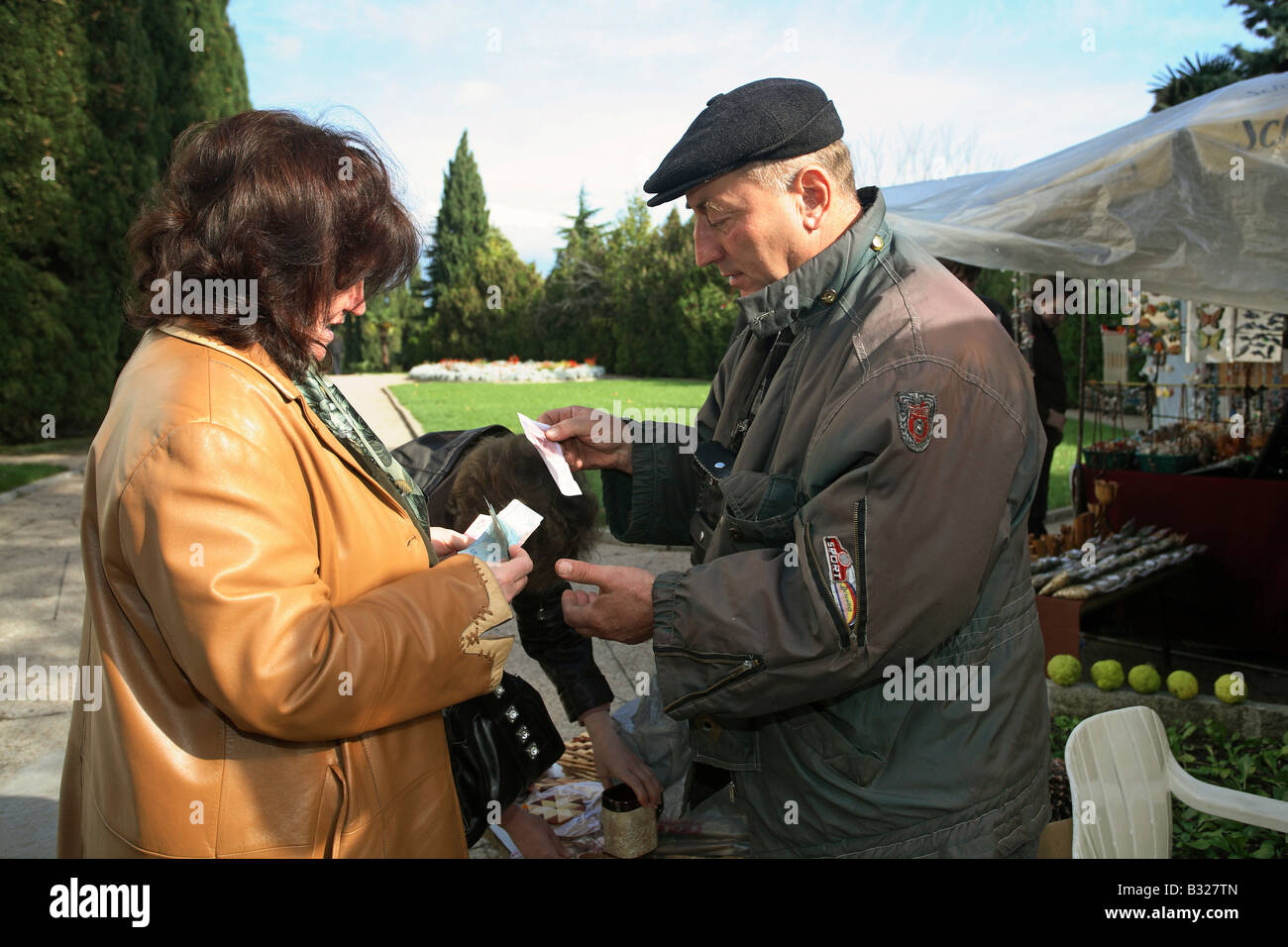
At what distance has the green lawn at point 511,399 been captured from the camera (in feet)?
56.1

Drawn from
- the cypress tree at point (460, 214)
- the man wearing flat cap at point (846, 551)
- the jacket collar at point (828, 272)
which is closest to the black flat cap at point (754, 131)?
the man wearing flat cap at point (846, 551)

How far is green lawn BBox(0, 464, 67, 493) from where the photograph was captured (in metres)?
10.6

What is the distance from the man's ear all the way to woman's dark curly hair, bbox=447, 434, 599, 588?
1.08 meters

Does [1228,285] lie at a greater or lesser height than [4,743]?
greater

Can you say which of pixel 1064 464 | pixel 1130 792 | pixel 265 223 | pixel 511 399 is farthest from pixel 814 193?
pixel 511 399

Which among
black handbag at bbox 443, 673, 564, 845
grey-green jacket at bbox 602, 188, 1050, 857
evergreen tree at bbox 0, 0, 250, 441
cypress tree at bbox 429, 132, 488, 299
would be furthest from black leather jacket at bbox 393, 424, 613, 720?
cypress tree at bbox 429, 132, 488, 299

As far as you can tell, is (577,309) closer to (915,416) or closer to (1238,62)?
(1238,62)

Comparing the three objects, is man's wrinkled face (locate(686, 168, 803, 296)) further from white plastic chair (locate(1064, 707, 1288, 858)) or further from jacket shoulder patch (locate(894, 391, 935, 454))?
white plastic chair (locate(1064, 707, 1288, 858))

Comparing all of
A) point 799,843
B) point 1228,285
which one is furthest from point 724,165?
point 1228,285

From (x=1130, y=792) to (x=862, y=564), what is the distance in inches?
54.2

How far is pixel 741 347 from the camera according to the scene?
2590 millimetres
